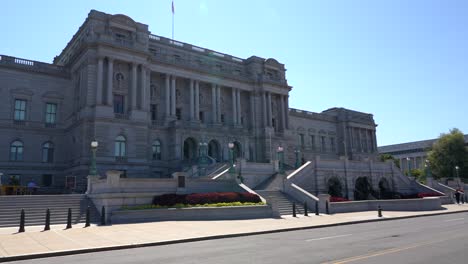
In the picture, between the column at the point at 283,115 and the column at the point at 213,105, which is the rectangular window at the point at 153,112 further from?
the column at the point at 283,115

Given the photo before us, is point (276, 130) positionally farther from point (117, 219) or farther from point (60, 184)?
point (117, 219)

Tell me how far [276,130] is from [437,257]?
Result: 183 feet

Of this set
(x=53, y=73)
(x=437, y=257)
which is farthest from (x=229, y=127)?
(x=437, y=257)

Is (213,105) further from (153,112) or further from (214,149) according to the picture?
(153,112)

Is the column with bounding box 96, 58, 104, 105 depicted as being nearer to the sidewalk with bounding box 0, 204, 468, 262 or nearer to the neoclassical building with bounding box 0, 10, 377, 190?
the neoclassical building with bounding box 0, 10, 377, 190

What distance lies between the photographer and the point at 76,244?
641 inches

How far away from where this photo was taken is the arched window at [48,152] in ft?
159

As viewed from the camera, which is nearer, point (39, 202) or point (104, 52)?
point (39, 202)

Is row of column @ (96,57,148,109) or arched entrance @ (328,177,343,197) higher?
row of column @ (96,57,148,109)

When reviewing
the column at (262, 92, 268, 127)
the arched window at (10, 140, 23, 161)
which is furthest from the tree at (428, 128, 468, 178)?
the arched window at (10, 140, 23, 161)

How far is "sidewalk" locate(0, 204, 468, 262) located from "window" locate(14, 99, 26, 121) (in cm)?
2985

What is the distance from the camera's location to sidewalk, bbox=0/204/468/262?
15.0 meters

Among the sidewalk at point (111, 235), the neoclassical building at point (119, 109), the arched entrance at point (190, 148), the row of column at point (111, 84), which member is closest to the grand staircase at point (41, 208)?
the sidewalk at point (111, 235)

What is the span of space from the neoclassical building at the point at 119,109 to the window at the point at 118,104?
133 millimetres
